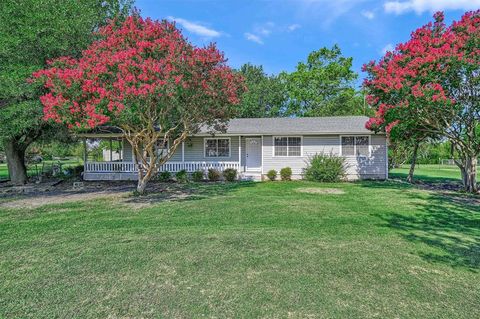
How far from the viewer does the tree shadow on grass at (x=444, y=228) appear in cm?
469

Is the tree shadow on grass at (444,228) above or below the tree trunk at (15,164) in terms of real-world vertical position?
below

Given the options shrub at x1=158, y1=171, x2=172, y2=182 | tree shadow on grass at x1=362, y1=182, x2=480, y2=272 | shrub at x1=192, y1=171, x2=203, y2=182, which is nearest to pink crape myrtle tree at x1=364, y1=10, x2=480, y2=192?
tree shadow on grass at x1=362, y1=182, x2=480, y2=272

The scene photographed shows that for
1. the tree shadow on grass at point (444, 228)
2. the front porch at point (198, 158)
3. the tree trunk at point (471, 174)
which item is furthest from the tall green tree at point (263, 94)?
the tree shadow on grass at point (444, 228)

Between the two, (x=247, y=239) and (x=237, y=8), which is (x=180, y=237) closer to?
(x=247, y=239)

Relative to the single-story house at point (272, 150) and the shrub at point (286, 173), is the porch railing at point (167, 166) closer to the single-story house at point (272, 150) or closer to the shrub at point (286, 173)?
the single-story house at point (272, 150)

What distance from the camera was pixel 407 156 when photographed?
29266 mm

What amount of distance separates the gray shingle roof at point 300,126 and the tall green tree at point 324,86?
16.5 m

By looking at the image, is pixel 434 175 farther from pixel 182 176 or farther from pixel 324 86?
pixel 324 86

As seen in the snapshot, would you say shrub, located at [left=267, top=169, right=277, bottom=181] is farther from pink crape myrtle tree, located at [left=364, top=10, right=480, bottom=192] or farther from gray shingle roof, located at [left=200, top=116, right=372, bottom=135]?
pink crape myrtle tree, located at [left=364, top=10, right=480, bottom=192]

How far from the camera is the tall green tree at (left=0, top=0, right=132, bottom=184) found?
1114 cm

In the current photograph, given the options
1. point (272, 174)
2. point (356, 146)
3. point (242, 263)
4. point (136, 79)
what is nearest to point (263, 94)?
point (356, 146)

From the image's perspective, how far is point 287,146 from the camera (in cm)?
1684

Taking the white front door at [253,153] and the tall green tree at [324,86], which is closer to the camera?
the white front door at [253,153]

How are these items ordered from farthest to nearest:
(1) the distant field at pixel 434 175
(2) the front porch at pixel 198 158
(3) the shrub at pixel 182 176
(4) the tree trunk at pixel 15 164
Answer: (1) the distant field at pixel 434 175
(2) the front porch at pixel 198 158
(3) the shrub at pixel 182 176
(4) the tree trunk at pixel 15 164
